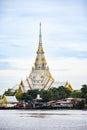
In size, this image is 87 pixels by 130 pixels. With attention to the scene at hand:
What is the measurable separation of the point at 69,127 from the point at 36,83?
90.7 meters

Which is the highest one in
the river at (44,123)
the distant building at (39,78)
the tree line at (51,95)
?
the distant building at (39,78)

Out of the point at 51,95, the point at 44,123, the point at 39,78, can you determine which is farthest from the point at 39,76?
the point at 44,123

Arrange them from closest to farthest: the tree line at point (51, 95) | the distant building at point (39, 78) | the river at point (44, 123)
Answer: the river at point (44, 123) → the tree line at point (51, 95) → the distant building at point (39, 78)

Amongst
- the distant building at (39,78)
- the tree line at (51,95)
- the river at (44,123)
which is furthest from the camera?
the distant building at (39,78)

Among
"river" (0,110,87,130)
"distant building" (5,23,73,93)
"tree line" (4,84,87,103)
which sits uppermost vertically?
"distant building" (5,23,73,93)

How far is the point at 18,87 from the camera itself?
132125 mm

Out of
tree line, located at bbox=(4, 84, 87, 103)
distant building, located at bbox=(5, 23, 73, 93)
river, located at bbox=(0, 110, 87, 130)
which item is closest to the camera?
river, located at bbox=(0, 110, 87, 130)

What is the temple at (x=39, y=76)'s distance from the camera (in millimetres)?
126500

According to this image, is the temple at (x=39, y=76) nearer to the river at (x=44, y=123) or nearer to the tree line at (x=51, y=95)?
the tree line at (x=51, y=95)

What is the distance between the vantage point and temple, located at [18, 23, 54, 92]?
126 meters

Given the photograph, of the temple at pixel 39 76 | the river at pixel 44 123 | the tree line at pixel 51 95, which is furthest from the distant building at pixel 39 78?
the river at pixel 44 123

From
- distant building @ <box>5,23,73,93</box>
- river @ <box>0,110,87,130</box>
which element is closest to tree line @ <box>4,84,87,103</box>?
distant building @ <box>5,23,73,93</box>

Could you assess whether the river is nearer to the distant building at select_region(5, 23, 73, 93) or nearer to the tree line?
the tree line

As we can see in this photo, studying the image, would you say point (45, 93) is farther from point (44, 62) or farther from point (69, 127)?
point (69, 127)
